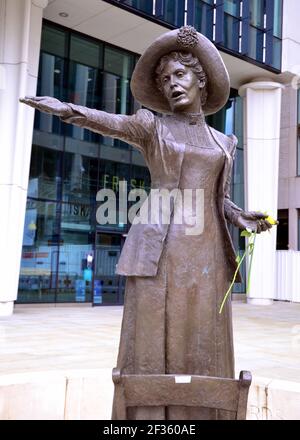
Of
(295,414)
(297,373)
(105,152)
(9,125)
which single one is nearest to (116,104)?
(105,152)

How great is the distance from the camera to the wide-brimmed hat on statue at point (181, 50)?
9.26ft

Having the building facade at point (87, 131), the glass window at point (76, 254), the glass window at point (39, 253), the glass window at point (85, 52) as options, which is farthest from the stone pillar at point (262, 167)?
the glass window at point (39, 253)

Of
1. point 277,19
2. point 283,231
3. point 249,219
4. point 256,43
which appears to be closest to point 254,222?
point 249,219

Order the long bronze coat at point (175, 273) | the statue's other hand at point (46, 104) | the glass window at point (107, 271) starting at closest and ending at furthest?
the statue's other hand at point (46, 104) → the long bronze coat at point (175, 273) → the glass window at point (107, 271)

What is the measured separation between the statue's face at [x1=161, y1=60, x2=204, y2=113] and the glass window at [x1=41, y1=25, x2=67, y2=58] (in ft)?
49.2

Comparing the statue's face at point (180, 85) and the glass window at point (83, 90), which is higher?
the glass window at point (83, 90)

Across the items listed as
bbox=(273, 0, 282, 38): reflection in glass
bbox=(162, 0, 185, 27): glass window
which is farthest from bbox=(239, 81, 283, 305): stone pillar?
bbox=(162, 0, 185, 27): glass window

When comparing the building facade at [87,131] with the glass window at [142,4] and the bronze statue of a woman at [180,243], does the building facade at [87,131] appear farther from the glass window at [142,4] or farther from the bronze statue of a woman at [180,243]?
the bronze statue of a woman at [180,243]

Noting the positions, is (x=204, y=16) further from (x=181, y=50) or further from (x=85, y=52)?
(x=181, y=50)

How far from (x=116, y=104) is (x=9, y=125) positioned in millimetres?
6072

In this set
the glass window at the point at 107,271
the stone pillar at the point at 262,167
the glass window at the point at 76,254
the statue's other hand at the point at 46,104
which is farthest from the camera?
the stone pillar at the point at 262,167

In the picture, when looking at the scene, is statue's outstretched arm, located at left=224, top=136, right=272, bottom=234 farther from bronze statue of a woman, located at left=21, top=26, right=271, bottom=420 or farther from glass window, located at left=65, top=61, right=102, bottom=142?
glass window, located at left=65, top=61, right=102, bottom=142

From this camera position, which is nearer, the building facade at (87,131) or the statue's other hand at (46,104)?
the statue's other hand at (46,104)

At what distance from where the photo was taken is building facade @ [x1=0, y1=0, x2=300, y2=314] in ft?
42.8
